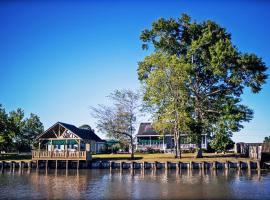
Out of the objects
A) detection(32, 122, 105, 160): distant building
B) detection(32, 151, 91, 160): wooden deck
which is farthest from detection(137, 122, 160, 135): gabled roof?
detection(32, 151, 91, 160): wooden deck

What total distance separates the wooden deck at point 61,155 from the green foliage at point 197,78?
11.2 meters

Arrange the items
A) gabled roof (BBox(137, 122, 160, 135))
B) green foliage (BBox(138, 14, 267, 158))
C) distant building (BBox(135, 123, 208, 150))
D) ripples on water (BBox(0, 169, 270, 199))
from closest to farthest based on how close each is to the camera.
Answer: ripples on water (BBox(0, 169, 270, 199)) < green foliage (BBox(138, 14, 267, 158)) < distant building (BBox(135, 123, 208, 150)) < gabled roof (BBox(137, 122, 160, 135))

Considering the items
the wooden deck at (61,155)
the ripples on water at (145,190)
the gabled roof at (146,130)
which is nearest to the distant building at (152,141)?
the gabled roof at (146,130)

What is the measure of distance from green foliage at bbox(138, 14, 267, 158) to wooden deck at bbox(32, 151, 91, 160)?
1121 cm

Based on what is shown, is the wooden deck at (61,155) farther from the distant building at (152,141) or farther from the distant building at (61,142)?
the distant building at (152,141)

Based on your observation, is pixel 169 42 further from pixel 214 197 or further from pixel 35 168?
pixel 214 197

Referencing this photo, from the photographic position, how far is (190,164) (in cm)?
4178

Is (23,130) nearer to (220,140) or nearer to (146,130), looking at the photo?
(146,130)

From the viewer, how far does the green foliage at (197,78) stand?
43875 mm

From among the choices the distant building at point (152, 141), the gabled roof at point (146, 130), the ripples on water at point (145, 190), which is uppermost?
the gabled roof at point (146, 130)

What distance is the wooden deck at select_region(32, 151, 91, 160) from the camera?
45219mm

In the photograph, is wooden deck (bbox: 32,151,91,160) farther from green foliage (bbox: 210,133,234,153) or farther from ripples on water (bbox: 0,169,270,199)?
green foliage (bbox: 210,133,234,153)

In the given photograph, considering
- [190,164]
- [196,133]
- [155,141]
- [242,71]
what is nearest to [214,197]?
[190,164]

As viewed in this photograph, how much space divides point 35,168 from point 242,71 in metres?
32.8
